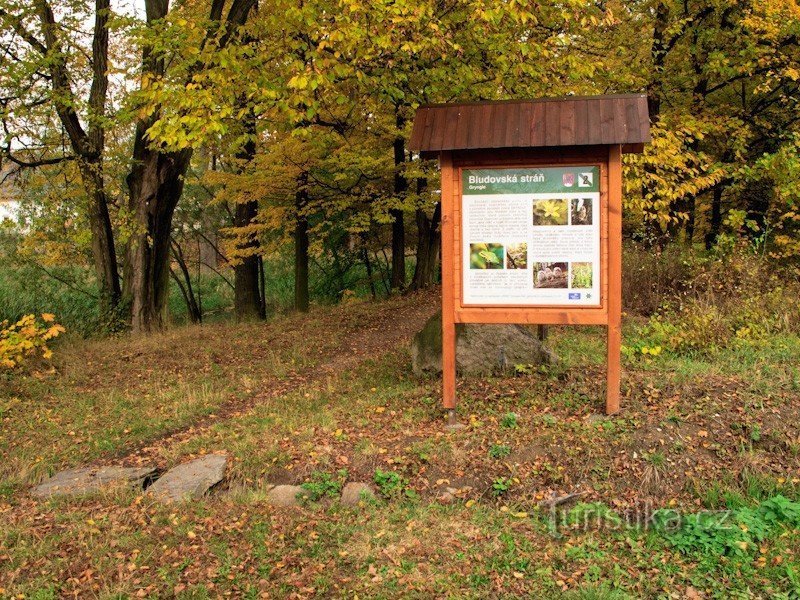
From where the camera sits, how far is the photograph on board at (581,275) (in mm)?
5809

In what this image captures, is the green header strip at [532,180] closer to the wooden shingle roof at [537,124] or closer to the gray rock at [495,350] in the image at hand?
the wooden shingle roof at [537,124]

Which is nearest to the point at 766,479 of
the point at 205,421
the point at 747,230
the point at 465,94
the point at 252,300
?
the point at 205,421

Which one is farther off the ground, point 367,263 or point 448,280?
point 367,263

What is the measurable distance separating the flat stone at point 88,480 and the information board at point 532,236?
3.25 metres

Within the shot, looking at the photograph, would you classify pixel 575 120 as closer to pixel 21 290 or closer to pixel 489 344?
pixel 489 344

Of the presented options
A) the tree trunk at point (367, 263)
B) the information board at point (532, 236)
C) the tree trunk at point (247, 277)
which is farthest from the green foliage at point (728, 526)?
the tree trunk at point (367, 263)

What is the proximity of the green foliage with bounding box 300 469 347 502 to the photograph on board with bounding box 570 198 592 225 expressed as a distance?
9.62 ft

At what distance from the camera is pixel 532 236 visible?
5.87m

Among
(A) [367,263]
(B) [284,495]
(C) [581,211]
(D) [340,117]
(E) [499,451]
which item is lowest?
(B) [284,495]

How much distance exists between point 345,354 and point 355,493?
5165 millimetres

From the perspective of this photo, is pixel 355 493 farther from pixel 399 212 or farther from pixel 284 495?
pixel 399 212

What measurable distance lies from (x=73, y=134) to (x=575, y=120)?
11.0 meters

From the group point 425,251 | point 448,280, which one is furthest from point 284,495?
point 425,251

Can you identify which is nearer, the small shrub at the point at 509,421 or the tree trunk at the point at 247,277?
the small shrub at the point at 509,421
